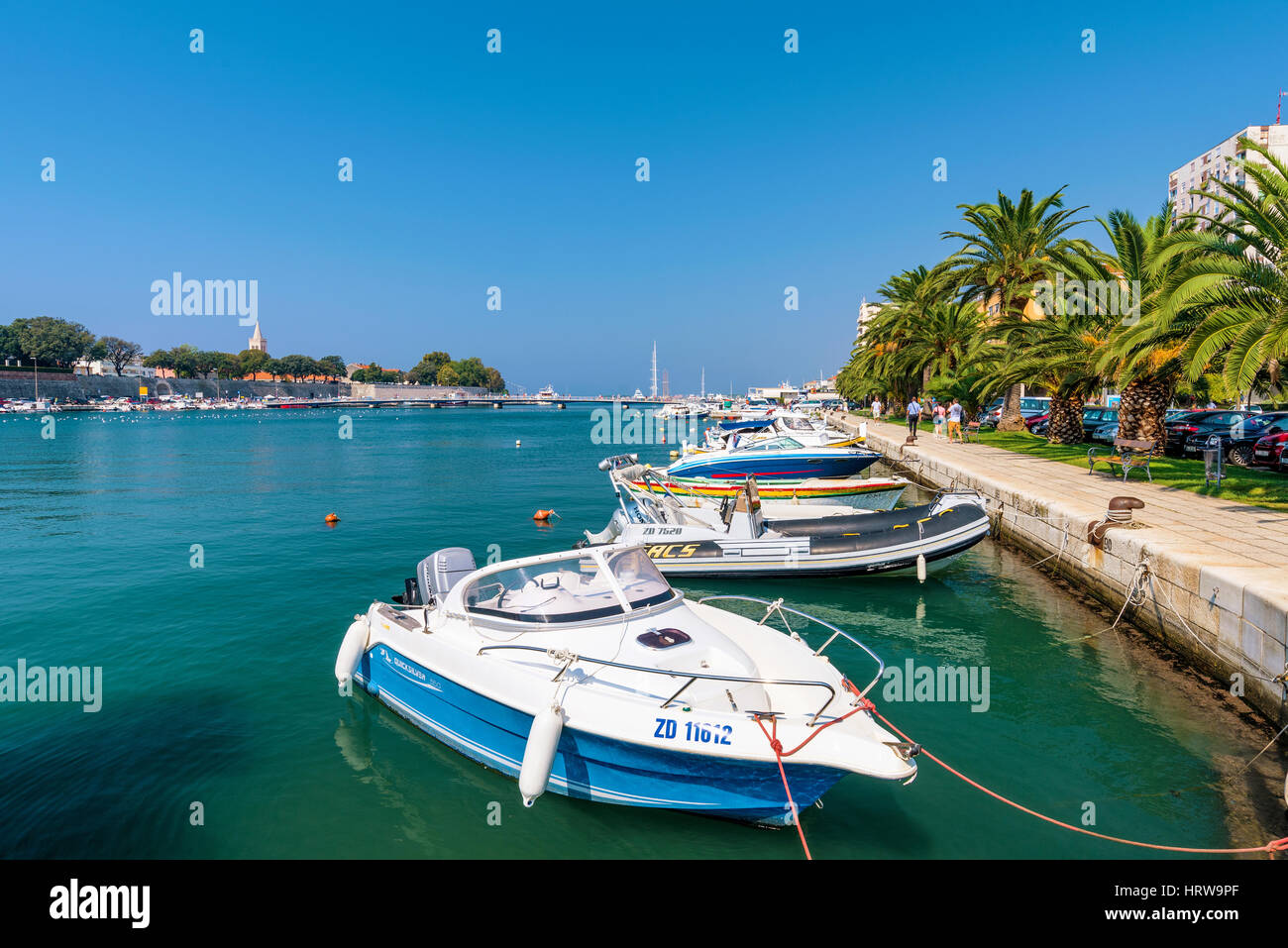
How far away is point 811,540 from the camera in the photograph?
14672mm

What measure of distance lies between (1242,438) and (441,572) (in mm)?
23742

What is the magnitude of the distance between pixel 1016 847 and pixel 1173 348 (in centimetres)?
1652

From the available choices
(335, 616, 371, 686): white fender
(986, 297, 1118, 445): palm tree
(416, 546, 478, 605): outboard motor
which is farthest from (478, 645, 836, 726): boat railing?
(986, 297, 1118, 445): palm tree

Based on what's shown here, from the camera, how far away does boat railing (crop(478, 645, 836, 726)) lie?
5.67 metres

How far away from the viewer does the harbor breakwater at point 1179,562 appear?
26.2ft

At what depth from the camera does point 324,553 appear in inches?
715

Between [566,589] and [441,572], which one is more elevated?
[566,589]

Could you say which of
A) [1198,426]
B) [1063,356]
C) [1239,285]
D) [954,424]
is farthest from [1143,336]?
[954,424]

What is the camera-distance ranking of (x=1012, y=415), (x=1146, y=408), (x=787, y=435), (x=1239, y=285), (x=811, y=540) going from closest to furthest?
(x=1239, y=285), (x=811, y=540), (x=1146, y=408), (x=787, y=435), (x=1012, y=415)

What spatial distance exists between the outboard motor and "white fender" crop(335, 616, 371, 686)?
3.10 feet
